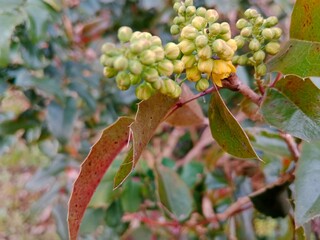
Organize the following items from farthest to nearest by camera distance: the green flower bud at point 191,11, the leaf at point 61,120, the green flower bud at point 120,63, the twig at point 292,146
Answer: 1. the leaf at point 61,120
2. the twig at point 292,146
3. the green flower bud at point 191,11
4. the green flower bud at point 120,63

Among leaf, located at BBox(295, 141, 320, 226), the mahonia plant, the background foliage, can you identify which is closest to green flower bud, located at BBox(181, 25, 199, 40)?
the mahonia plant

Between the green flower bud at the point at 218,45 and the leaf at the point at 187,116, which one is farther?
the leaf at the point at 187,116

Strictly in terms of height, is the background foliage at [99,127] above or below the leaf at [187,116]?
below

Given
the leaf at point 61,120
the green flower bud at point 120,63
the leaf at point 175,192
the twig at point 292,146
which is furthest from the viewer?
the leaf at point 61,120

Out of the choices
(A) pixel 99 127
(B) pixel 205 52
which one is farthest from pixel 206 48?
(A) pixel 99 127

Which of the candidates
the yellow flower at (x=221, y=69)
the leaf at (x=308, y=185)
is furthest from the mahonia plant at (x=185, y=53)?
the leaf at (x=308, y=185)

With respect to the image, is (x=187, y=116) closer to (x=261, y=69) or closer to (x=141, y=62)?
(x=261, y=69)

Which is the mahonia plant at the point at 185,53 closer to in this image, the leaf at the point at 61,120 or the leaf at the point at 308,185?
the leaf at the point at 308,185

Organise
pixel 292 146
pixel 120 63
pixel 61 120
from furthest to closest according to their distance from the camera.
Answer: pixel 61 120 → pixel 292 146 → pixel 120 63
